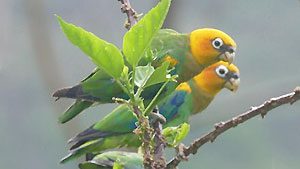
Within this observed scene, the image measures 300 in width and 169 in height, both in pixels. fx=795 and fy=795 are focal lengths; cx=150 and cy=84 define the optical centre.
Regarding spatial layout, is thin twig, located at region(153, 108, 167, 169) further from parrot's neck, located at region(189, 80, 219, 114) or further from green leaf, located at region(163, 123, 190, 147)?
parrot's neck, located at region(189, 80, 219, 114)

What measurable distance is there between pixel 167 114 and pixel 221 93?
4.92 feet

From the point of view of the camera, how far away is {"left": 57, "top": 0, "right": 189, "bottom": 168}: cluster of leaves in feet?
1.58

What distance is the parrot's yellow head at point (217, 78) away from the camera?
1.72m

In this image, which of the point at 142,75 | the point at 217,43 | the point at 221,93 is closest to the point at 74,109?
the point at 217,43

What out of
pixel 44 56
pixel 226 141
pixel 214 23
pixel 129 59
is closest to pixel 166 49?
pixel 129 59

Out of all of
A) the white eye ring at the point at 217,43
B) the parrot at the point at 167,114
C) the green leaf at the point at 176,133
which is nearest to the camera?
the green leaf at the point at 176,133

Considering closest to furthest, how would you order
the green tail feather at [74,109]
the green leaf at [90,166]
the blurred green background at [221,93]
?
the green leaf at [90,166] < the green tail feather at [74,109] < the blurred green background at [221,93]

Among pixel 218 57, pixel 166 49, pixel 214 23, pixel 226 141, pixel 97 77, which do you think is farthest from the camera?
pixel 226 141

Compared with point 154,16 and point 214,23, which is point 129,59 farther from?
point 214,23

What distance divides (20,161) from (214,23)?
1057mm

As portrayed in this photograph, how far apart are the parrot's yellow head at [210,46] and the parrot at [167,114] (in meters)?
0.11

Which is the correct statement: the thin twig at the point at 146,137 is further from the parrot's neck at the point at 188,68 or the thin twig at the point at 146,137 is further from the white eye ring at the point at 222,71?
the white eye ring at the point at 222,71

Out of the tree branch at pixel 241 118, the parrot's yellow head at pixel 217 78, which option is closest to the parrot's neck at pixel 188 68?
the parrot's yellow head at pixel 217 78

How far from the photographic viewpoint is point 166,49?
4.04 feet
